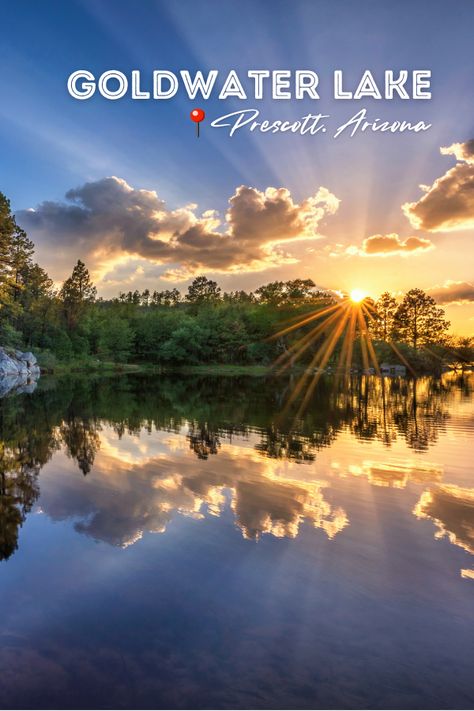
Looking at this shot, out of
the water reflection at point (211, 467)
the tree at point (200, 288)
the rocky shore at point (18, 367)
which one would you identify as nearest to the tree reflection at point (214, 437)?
the water reflection at point (211, 467)

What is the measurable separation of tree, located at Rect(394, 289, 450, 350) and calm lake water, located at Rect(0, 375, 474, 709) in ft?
286

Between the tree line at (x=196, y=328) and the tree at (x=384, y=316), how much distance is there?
0.23 metres

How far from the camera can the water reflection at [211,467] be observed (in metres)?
10.2

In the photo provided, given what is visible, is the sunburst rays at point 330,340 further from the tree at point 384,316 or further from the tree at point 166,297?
the tree at point 166,297

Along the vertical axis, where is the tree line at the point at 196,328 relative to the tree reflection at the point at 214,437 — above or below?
above

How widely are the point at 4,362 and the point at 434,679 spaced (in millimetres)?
58392

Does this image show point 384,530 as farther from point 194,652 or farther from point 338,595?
point 194,652

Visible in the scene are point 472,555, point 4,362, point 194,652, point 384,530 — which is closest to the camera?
point 194,652

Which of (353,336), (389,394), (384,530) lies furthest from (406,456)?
(353,336)

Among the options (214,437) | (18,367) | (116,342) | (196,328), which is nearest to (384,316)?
(196,328)

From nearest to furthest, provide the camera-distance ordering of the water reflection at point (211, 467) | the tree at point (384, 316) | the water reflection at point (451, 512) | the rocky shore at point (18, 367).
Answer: the water reflection at point (451, 512) < the water reflection at point (211, 467) < the rocky shore at point (18, 367) < the tree at point (384, 316)

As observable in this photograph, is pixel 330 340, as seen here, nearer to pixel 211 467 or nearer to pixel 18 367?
pixel 18 367

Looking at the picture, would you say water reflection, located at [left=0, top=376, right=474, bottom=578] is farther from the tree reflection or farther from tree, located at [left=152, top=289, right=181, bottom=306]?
tree, located at [left=152, top=289, right=181, bottom=306]

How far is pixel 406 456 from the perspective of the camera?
52.9 ft
